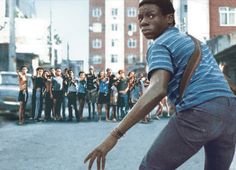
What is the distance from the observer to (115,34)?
84.4 m

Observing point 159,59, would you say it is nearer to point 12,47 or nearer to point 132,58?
point 12,47

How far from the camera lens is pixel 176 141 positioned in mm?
2428

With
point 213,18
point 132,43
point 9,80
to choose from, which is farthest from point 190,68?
point 132,43

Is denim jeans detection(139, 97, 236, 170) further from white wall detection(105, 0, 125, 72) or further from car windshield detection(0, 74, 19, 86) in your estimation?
white wall detection(105, 0, 125, 72)

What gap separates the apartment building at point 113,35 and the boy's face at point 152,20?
80509mm

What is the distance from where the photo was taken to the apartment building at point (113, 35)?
8375 centimetres

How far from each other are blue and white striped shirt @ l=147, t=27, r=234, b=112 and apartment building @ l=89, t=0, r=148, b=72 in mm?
80581

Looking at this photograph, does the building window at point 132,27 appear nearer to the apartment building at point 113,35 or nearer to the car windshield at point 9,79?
the apartment building at point 113,35

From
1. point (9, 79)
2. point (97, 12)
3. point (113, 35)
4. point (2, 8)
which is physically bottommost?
point (9, 79)

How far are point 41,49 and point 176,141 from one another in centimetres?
→ 3601

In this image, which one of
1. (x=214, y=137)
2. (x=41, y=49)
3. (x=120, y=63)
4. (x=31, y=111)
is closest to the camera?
(x=214, y=137)

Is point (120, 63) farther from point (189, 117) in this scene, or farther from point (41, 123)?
point (189, 117)

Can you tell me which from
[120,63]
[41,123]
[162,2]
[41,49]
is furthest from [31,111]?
[120,63]

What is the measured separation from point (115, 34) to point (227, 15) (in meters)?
43.6
